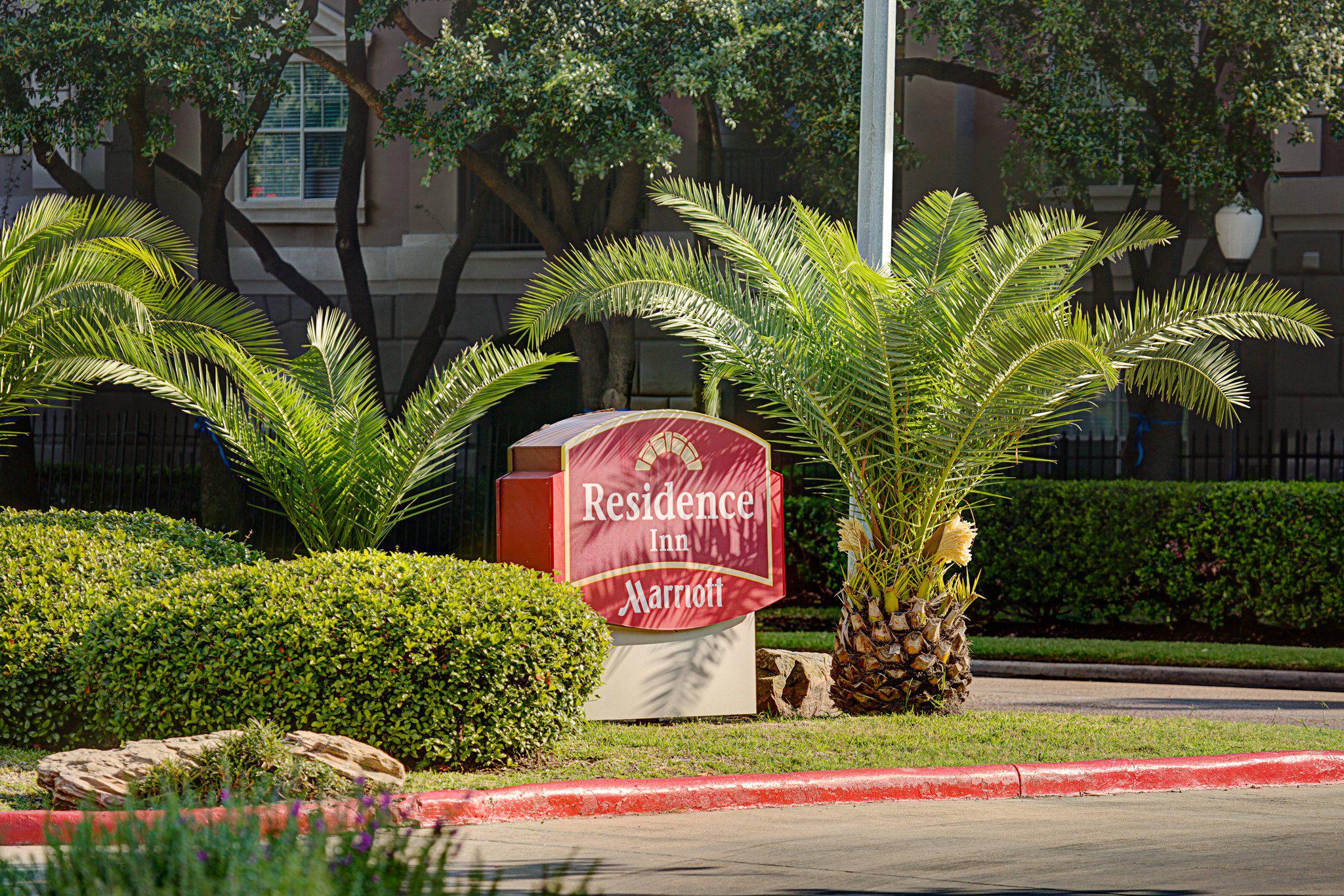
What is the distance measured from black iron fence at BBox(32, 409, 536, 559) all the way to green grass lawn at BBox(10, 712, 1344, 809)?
10832 mm

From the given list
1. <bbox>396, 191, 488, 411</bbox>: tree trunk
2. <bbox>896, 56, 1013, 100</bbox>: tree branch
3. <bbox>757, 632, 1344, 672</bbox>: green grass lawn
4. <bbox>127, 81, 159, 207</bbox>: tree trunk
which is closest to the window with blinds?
<bbox>127, 81, 159, 207</bbox>: tree trunk

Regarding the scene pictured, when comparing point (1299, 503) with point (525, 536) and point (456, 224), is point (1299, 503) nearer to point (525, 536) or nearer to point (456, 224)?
point (525, 536)

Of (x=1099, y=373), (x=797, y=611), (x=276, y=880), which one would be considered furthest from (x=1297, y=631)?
(x=276, y=880)

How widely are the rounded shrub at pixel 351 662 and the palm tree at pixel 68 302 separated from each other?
9.62 ft

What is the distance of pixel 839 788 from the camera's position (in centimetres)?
855

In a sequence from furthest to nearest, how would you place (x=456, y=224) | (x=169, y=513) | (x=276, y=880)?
(x=456, y=224) → (x=169, y=513) → (x=276, y=880)

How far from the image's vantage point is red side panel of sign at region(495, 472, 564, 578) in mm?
10195

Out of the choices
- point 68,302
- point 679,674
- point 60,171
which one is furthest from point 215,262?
point 679,674

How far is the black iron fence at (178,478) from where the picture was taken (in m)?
21.9

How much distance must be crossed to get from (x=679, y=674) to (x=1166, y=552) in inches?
404

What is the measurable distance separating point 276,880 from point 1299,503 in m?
17.0

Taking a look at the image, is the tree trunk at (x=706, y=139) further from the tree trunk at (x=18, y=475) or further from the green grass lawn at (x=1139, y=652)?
the tree trunk at (x=18, y=475)

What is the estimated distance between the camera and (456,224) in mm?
26125

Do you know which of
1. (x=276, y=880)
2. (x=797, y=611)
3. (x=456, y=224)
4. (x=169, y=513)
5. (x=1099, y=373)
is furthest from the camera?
(x=456, y=224)
